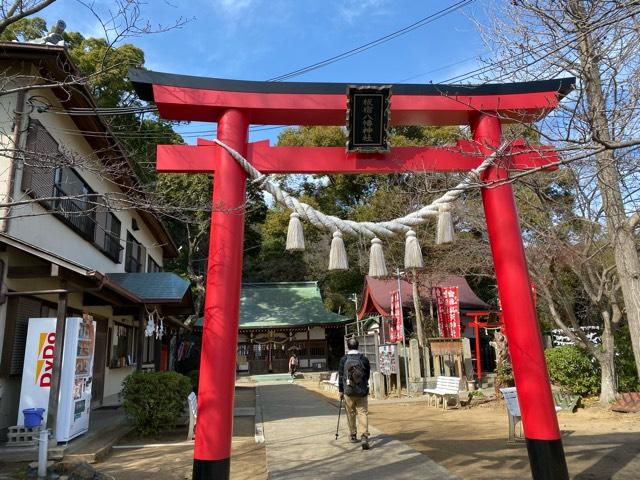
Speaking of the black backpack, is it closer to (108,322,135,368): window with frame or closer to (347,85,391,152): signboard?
(347,85,391,152): signboard

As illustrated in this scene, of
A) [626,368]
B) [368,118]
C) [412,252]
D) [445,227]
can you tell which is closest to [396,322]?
[626,368]

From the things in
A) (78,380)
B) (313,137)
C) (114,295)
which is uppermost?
(313,137)

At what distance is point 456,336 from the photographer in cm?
1689

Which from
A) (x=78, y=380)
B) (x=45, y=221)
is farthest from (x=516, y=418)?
(x=45, y=221)

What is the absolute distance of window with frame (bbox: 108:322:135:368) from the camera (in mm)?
14305

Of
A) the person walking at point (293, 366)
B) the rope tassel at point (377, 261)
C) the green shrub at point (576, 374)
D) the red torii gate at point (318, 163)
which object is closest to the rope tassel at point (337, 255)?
the rope tassel at point (377, 261)

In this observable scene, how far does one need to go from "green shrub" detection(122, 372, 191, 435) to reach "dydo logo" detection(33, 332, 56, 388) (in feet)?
5.29

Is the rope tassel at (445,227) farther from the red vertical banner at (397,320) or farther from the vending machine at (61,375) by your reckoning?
the red vertical banner at (397,320)

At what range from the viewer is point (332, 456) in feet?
22.7

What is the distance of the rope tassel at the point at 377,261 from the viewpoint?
581 centimetres

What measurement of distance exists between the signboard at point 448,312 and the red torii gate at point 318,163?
38.3 ft

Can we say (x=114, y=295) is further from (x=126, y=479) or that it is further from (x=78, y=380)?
(x=126, y=479)

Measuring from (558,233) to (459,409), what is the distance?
206 inches

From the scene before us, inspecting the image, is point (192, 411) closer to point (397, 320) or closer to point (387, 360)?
point (387, 360)
